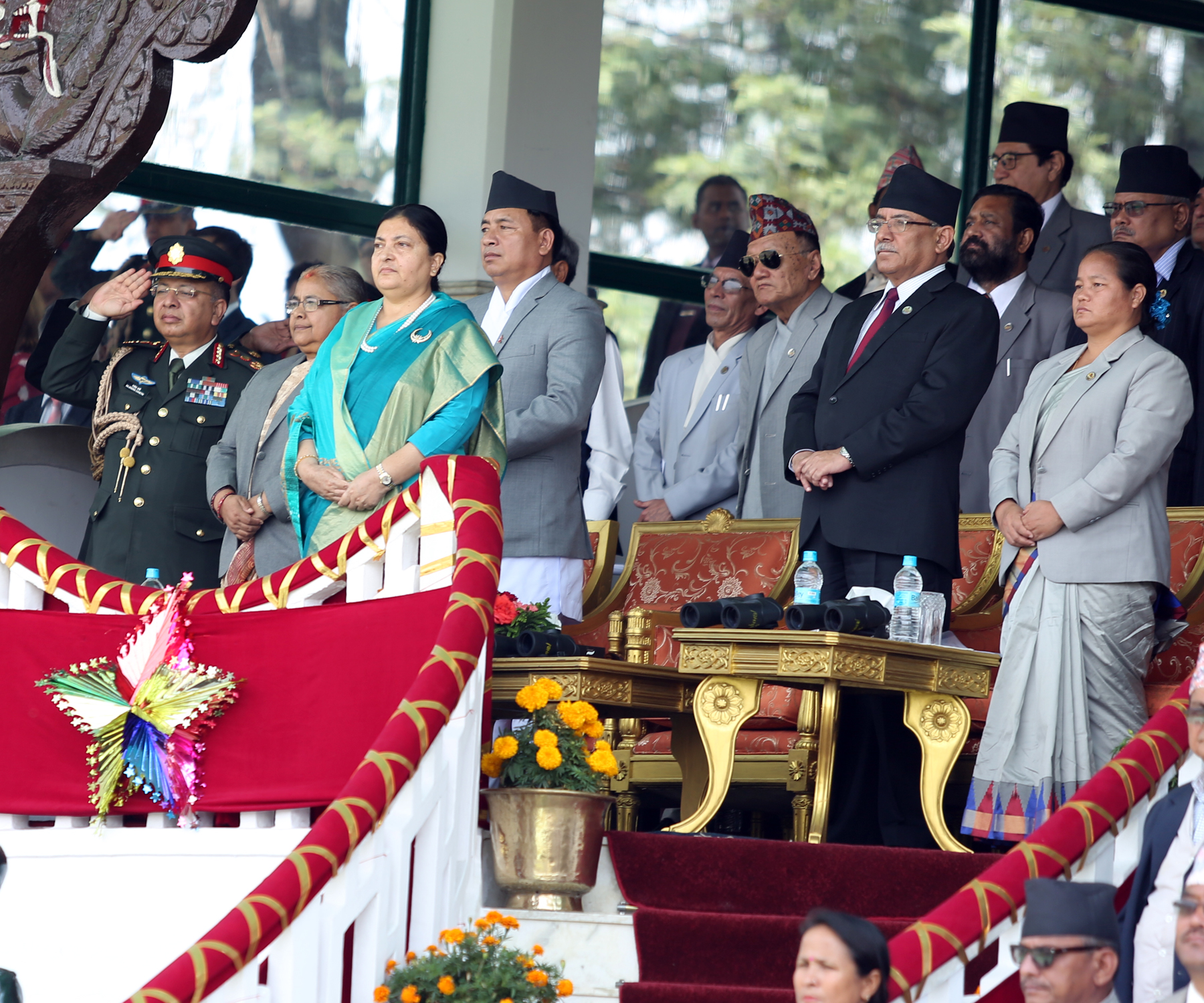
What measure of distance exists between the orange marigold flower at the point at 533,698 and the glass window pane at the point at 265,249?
3.97m

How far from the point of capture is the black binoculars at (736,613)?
490 cm

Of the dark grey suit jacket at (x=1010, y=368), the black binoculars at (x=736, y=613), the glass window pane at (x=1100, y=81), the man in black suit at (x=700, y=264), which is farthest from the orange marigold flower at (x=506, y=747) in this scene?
the glass window pane at (x=1100, y=81)

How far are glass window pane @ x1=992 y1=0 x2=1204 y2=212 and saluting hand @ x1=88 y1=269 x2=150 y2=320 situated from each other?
4730 mm

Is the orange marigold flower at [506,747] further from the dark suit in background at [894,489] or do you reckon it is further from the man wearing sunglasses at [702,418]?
the man wearing sunglasses at [702,418]

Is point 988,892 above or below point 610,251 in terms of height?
below

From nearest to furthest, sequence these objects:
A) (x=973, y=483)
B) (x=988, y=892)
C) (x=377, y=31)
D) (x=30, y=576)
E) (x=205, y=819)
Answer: (x=988, y=892) < (x=205, y=819) < (x=30, y=576) < (x=973, y=483) < (x=377, y=31)

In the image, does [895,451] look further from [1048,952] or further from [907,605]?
[1048,952]

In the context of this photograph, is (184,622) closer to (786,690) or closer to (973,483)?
(786,690)

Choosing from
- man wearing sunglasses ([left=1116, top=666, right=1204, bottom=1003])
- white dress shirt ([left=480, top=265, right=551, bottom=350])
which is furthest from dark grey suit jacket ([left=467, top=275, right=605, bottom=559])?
man wearing sunglasses ([left=1116, top=666, right=1204, bottom=1003])

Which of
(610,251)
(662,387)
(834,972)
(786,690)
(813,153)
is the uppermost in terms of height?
(813,153)

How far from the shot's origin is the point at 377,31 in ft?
27.5

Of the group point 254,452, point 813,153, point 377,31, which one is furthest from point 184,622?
point 813,153

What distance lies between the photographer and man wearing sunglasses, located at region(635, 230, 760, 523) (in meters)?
7.09

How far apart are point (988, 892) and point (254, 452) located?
3.16m
